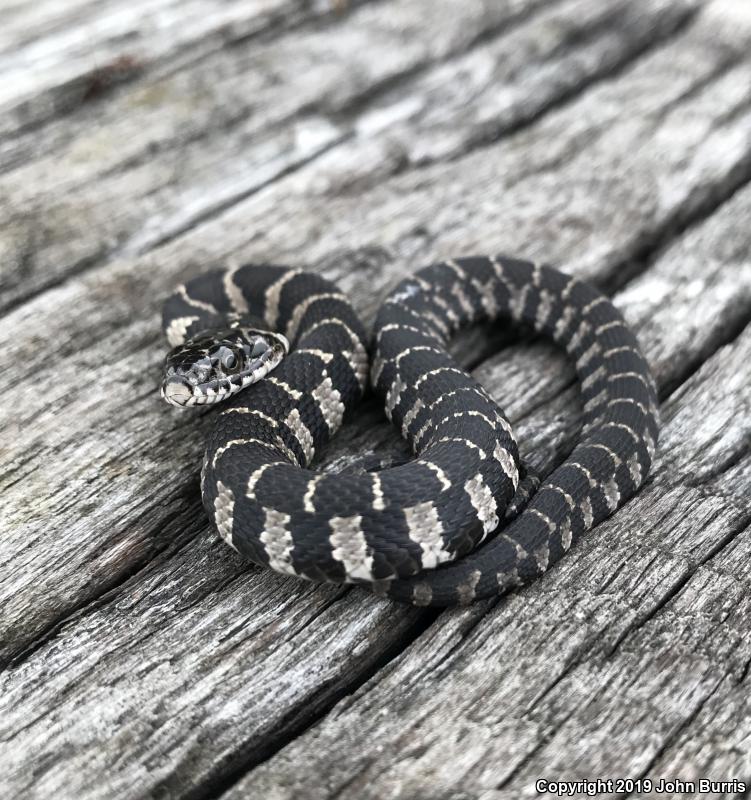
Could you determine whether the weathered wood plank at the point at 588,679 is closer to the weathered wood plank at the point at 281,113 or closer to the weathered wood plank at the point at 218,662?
the weathered wood plank at the point at 218,662

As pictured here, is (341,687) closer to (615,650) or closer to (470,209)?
(615,650)

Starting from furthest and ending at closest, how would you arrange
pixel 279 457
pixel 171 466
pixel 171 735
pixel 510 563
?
1. pixel 171 466
2. pixel 279 457
3. pixel 510 563
4. pixel 171 735

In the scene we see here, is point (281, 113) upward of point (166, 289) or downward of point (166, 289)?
upward

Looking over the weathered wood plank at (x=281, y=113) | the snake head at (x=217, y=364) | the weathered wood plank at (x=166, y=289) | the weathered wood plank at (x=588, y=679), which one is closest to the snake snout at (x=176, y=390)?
the snake head at (x=217, y=364)

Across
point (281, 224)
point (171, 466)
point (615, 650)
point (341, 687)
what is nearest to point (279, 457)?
point (171, 466)

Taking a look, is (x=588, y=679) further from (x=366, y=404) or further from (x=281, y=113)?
(x=281, y=113)

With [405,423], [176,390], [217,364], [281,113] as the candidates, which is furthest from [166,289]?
[281,113]

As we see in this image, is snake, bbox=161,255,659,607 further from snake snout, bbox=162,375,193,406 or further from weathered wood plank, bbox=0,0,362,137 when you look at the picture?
weathered wood plank, bbox=0,0,362,137
